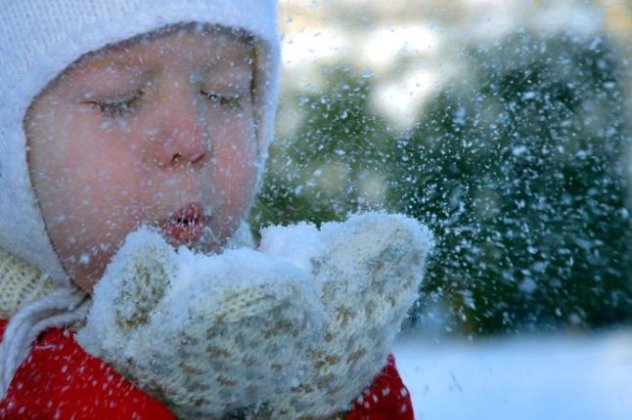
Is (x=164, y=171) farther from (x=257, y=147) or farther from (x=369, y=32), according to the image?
(x=369, y=32)

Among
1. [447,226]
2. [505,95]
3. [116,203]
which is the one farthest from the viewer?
[505,95]

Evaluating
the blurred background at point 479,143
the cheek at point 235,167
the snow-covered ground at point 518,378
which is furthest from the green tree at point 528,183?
the cheek at point 235,167

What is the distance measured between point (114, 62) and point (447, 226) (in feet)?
6.45

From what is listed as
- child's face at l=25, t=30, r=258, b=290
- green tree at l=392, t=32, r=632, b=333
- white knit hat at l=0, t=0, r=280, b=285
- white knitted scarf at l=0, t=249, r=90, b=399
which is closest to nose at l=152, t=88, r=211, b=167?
child's face at l=25, t=30, r=258, b=290

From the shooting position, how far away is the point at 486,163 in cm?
313

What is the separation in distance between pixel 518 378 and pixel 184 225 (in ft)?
5.31

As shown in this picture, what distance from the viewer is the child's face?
3.77 ft

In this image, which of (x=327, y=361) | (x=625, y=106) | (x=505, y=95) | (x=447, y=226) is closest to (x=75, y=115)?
(x=327, y=361)

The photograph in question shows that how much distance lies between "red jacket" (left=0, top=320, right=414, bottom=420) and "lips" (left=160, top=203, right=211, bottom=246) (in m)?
0.16

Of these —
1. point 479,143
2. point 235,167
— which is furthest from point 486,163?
point 235,167

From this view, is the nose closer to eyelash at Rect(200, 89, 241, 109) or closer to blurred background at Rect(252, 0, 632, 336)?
eyelash at Rect(200, 89, 241, 109)

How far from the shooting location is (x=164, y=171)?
1157 millimetres

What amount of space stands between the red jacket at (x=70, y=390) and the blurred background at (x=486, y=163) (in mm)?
1508

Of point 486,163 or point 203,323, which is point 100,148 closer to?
point 203,323
